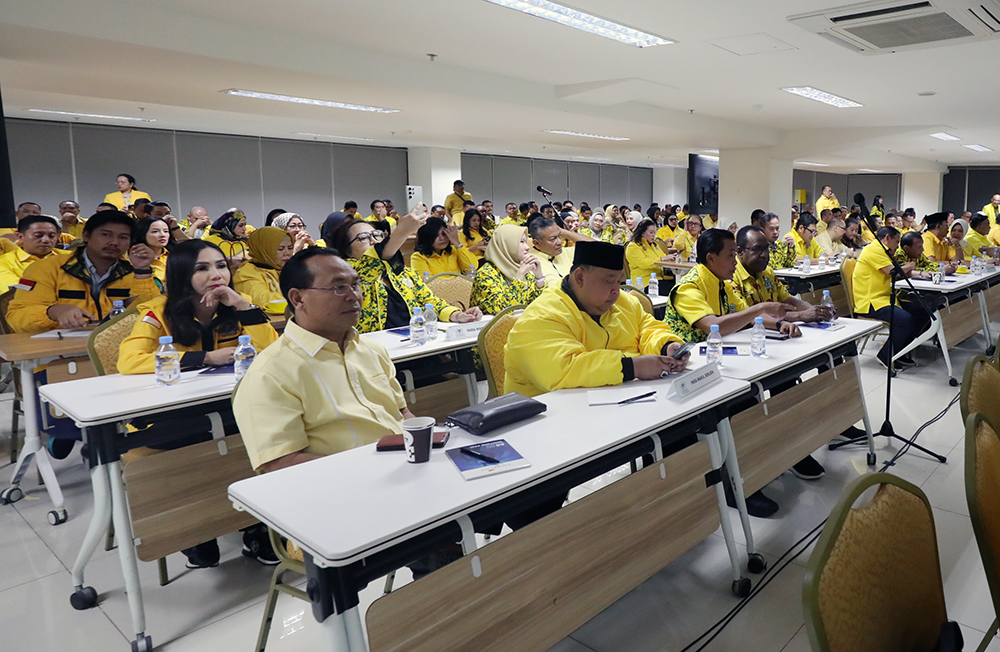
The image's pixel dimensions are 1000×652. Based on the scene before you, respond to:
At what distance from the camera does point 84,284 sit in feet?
12.9

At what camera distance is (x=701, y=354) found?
307 centimetres

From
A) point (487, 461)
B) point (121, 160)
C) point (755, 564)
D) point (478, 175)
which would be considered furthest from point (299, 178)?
point (487, 461)

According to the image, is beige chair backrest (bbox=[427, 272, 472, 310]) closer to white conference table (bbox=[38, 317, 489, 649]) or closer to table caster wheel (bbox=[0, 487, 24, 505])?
white conference table (bbox=[38, 317, 489, 649])

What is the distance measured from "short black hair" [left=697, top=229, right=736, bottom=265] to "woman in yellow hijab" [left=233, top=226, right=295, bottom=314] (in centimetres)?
270

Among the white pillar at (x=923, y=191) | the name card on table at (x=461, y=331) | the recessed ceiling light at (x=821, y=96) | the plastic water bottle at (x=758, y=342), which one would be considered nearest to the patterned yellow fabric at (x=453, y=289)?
the name card on table at (x=461, y=331)

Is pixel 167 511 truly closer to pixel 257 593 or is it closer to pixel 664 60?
pixel 257 593

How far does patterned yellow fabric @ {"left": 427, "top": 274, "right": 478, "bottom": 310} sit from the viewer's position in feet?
14.8

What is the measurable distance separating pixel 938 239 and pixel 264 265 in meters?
7.40

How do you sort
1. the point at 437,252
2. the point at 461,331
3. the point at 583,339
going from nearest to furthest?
the point at 583,339 < the point at 461,331 < the point at 437,252

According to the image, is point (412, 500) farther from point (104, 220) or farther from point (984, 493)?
point (104, 220)

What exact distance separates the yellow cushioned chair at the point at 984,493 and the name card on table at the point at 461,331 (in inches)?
97.1

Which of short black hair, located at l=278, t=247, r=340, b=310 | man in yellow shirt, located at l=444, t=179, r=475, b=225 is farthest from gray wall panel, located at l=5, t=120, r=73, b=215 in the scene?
short black hair, located at l=278, t=247, r=340, b=310

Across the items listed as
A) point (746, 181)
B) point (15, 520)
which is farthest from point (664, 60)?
point (746, 181)

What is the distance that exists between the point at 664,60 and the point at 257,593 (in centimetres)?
591
